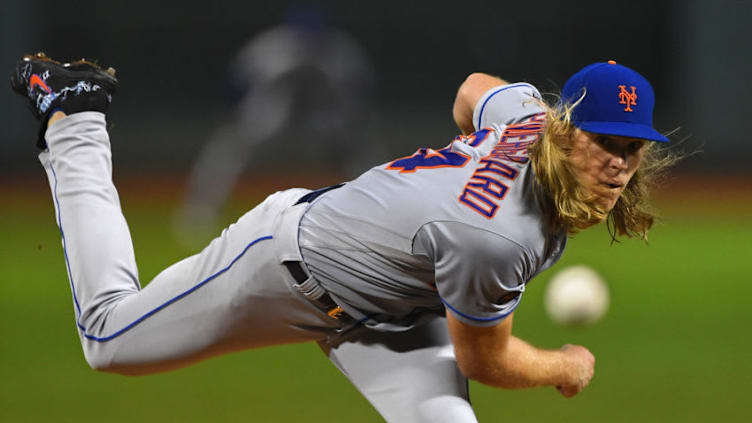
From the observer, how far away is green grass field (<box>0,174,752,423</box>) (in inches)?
188

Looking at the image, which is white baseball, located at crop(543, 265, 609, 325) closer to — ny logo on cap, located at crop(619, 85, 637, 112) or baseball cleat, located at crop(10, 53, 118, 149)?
ny logo on cap, located at crop(619, 85, 637, 112)

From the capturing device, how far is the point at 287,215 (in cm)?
324

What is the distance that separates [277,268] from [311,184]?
9.26m

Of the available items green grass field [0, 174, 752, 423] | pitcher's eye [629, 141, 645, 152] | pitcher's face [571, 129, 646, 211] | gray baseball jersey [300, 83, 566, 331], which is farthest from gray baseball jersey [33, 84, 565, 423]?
green grass field [0, 174, 752, 423]

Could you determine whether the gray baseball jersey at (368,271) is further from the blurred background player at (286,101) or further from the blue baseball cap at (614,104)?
the blurred background player at (286,101)

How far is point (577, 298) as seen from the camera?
4.80m

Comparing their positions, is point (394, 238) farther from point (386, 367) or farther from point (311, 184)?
point (311, 184)

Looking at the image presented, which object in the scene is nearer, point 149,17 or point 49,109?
point 49,109

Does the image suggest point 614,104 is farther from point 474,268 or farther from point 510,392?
point 510,392

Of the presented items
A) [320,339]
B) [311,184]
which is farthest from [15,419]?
[311,184]

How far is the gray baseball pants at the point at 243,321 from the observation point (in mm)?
3219

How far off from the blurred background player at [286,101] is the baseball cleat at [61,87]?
16.5ft

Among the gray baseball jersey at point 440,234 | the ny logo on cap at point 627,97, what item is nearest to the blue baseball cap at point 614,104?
the ny logo on cap at point 627,97

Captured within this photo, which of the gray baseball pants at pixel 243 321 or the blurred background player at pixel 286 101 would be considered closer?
the gray baseball pants at pixel 243 321
